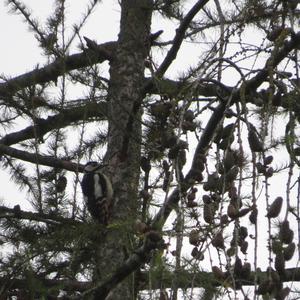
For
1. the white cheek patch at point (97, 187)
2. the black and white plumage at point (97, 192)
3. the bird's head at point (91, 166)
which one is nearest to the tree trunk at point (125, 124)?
the black and white plumage at point (97, 192)

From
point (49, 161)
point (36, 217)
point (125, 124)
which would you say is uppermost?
point (125, 124)

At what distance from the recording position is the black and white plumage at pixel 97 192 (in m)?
4.44

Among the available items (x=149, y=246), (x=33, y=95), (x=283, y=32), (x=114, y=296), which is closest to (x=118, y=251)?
(x=114, y=296)

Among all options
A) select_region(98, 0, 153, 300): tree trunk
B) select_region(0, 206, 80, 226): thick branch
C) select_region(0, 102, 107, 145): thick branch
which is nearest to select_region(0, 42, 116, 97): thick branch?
select_region(98, 0, 153, 300): tree trunk

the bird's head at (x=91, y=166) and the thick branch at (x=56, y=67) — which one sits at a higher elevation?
the thick branch at (x=56, y=67)

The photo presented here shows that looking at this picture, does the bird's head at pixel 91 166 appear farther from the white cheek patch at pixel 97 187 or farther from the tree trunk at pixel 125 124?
the tree trunk at pixel 125 124

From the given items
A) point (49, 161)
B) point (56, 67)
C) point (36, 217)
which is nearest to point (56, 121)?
point (49, 161)

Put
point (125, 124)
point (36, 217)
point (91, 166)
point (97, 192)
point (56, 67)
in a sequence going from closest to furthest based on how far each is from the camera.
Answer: point (36, 217), point (125, 124), point (56, 67), point (91, 166), point (97, 192)

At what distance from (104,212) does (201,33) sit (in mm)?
1691

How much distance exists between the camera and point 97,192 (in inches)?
212

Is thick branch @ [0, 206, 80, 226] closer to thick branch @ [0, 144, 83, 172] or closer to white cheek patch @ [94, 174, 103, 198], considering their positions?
thick branch @ [0, 144, 83, 172]

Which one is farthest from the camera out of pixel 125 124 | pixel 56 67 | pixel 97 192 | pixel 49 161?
pixel 97 192

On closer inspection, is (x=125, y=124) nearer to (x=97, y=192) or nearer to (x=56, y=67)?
(x=56, y=67)

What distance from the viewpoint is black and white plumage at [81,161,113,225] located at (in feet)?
14.6
